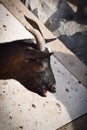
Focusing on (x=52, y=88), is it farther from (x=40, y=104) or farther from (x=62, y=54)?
(x=62, y=54)

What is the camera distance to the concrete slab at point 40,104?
2.58 metres

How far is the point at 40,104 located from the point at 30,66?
0.40m

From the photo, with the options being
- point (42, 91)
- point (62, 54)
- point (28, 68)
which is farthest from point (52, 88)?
Answer: point (62, 54)

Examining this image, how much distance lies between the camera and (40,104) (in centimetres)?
277

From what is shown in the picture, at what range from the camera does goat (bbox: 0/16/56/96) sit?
2.63m

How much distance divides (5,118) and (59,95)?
2.17ft

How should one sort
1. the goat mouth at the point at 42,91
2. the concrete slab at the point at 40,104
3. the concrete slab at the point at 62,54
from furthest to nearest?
the concrete slab at the point at 62,54, the goat mouth at the point at 42,91, the concrete slab at the point at 40,104

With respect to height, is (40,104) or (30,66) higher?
(30,66)

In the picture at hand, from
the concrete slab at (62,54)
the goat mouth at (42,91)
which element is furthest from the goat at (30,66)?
the concrete slab at (62,54)

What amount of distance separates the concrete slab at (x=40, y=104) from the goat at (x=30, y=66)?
97 mm

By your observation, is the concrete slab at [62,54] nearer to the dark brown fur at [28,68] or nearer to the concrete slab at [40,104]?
the concrete slab at [40,104]

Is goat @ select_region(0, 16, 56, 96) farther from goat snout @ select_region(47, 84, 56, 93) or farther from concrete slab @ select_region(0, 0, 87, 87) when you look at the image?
concrete slab @ select_region(0, 0, 87, 87)

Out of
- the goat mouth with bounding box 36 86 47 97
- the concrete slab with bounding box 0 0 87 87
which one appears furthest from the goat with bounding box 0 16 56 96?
the concrete slab with bounding box 0 0 87 87

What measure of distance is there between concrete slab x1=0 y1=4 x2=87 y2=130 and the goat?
97mm
